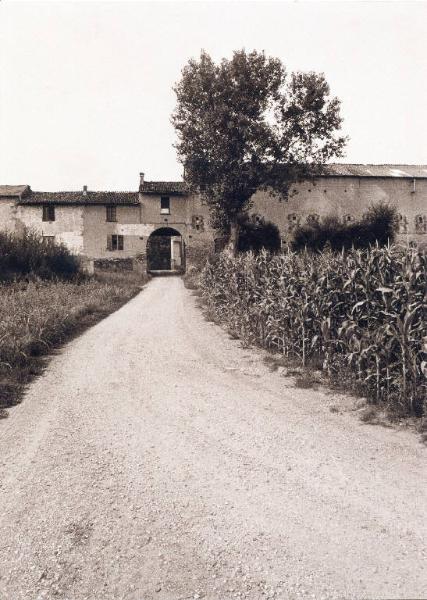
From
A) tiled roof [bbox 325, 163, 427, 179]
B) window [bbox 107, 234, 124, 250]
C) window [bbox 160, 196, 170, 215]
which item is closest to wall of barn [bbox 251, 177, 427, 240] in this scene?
tiled roof [bbox 325, 163, 427, 179]

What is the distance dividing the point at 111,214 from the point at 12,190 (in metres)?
9.88

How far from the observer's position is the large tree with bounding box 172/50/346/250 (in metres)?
28.2

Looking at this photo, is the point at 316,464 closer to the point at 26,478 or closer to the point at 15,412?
the point at 26,478

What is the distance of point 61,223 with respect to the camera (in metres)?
39.7

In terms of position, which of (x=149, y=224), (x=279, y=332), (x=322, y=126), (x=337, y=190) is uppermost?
(x=322, y=126)

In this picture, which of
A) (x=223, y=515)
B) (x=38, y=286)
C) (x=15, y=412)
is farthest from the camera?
(x=38, y=286)

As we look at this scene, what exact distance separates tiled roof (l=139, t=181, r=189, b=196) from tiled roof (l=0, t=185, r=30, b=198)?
36.9ft

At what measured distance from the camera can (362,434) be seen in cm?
532

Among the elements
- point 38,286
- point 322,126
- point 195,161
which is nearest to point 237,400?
point 38,286

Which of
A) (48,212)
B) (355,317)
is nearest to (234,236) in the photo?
(48,212)

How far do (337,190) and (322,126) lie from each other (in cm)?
919

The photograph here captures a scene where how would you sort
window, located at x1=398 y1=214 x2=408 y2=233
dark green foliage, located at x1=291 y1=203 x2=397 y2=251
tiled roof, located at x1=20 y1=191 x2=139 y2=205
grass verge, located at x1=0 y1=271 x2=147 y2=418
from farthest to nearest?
tiled roof, located at x1=20 y1=191 x2=139 y2=205 → window, located at x1=398 y1=214 x2=408 y2=233 → dark green foliage, located at x1=291 y1=203 x2=397 y2=251 → grass verge, located at x1=0 y1=271 x2=147 y2=418

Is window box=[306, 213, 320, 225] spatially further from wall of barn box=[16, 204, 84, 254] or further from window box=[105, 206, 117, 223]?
wall of barn box=[16, 204, 84, 254]

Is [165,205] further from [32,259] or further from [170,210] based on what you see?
[32,259]
